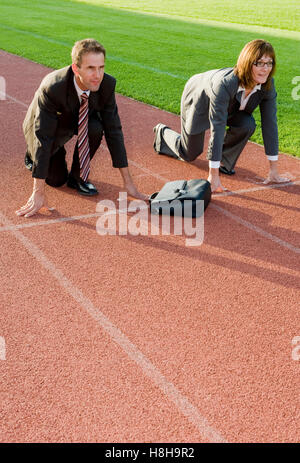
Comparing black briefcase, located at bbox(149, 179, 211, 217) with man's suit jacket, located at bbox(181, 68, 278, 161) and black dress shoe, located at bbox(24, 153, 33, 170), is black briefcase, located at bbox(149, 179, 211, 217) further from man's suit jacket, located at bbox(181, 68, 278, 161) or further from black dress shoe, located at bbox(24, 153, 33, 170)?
black dress shoe, located at bbox(24, 153, 33, 170)

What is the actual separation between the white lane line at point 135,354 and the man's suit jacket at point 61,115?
88 cm

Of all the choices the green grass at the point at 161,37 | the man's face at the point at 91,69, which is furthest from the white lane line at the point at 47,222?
the green grass at the point at 161,37

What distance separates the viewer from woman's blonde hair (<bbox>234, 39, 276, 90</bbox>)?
16.1 feet

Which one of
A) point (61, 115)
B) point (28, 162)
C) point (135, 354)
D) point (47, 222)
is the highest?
point (61, 115)

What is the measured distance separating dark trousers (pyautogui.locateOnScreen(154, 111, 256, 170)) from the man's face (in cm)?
176

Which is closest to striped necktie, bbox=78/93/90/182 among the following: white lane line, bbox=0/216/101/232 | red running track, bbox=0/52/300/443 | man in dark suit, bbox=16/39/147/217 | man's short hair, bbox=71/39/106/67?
man in dark suit, bbox=16/39/147/217

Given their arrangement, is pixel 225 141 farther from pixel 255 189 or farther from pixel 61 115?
pixel 61 115

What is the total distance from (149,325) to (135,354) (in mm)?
300

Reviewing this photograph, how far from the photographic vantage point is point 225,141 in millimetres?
6109

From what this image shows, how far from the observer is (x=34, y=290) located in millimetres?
3918

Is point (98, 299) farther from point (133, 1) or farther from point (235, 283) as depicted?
point (133, 1)

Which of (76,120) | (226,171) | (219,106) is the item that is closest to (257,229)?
(219,106)

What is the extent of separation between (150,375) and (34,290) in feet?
3.86
